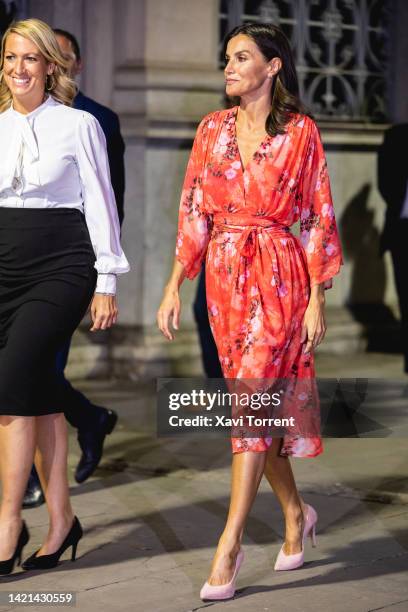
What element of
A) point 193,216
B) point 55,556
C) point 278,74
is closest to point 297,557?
point 55,556

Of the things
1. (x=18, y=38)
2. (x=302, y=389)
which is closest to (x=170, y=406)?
(x=302, y=389)

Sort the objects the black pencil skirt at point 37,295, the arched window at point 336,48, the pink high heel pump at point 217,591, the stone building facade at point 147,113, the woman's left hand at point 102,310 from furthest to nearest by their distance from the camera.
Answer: the arched window at point 336,48
the stone building facade at point 147,113
the woman's left hand at point 102,310
the black pencil skirt at point 37,295
the pink high heel pump at point 217,591

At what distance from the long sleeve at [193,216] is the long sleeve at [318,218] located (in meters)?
0.35

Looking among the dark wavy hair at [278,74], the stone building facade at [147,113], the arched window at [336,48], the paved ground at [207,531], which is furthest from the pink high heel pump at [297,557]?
the arched window at [336,48]

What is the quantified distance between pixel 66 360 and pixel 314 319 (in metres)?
1.85

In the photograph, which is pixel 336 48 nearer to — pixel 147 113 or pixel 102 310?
pixel 147 113

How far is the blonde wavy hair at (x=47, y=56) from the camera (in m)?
5.36

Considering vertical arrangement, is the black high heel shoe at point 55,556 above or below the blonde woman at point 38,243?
below

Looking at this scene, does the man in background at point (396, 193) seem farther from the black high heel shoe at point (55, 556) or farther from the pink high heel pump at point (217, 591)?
the pink high heel pump at point (217, 591)

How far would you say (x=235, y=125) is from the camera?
545cm

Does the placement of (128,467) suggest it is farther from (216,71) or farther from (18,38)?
(216,71)

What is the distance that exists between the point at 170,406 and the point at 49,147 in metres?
0.96

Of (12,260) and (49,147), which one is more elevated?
(49,147)

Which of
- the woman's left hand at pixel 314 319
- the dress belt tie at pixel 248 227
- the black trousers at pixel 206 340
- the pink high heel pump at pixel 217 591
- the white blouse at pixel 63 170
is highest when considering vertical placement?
the white blouse at pixel 63 170
